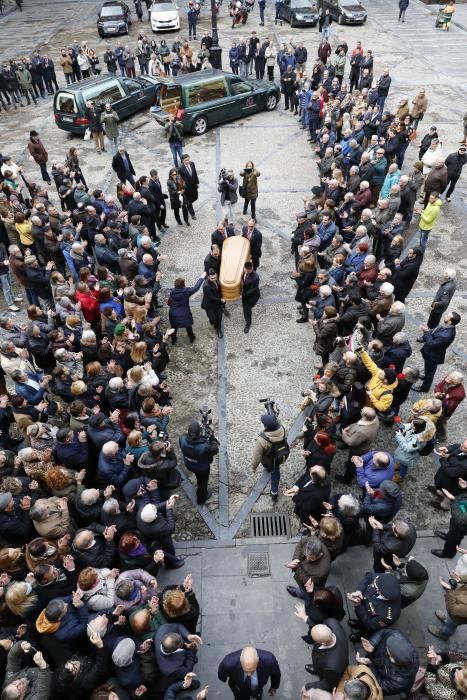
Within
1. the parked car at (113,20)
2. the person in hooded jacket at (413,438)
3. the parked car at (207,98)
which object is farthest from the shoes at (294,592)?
the parked car at (113,20)

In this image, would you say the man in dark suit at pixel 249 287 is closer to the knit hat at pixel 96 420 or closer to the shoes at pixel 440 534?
the knit hat at pixel 96 420

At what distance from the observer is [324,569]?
15.7 ft

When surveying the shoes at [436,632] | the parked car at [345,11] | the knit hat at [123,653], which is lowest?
the shoes at [436,632]

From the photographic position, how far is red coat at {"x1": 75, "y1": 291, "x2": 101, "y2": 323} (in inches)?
316

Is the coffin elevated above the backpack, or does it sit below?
above

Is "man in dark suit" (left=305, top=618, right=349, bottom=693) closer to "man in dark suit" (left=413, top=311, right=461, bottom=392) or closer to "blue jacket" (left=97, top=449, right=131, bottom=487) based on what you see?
"blue jacket" (left=97, top=449, right=131, bottom=487)

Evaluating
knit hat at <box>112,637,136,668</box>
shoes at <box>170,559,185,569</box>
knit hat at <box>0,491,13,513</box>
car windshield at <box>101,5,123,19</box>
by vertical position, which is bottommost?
shoes at <box>170,559,185,569</box>

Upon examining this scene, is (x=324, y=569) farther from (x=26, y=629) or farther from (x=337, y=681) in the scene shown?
(x=26, y=629)

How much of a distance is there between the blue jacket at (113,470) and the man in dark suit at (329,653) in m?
2.66

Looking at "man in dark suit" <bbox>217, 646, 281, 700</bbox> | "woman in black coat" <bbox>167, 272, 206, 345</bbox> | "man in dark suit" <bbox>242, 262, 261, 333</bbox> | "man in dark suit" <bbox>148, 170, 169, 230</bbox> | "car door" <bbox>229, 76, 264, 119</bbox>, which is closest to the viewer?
"man in dark suit" <bbox>217, 646, 281, 700</bbox>

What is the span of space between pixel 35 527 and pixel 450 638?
14.9 feet

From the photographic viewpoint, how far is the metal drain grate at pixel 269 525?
6227 mm

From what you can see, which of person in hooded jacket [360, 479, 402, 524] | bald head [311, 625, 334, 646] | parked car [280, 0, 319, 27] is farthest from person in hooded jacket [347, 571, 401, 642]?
parked car [280, 0, 319, 27]

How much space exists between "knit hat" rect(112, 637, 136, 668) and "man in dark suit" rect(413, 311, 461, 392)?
5448mm
